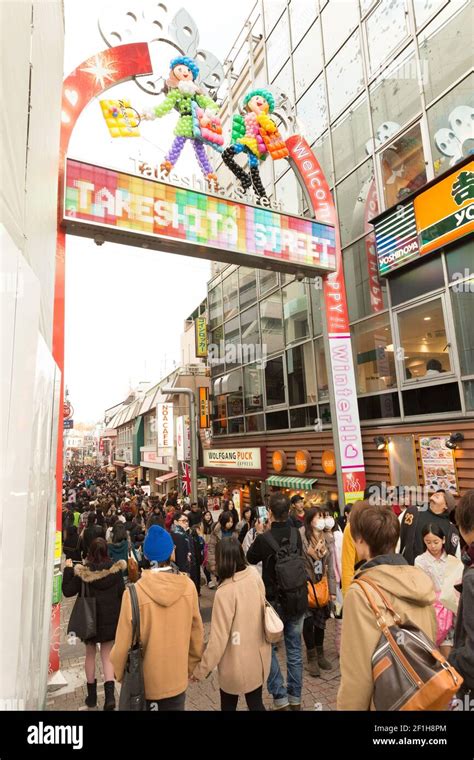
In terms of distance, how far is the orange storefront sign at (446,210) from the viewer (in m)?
8.44

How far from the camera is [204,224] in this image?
9.59m

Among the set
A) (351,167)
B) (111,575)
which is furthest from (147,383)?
(111,575)

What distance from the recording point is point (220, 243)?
9.66 m

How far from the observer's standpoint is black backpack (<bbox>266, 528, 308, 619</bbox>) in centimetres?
Answer: 406

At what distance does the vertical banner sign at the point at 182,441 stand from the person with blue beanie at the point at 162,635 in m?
19.4

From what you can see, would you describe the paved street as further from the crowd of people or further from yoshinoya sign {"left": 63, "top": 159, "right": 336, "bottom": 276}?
yoshinoya sign {"left": 63, "top": 159, "right": 336, "bottom": 276}

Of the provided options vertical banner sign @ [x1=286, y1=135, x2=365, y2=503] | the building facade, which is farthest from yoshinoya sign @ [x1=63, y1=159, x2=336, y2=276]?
the building facade

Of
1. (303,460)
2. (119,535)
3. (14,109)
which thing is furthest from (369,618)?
(303,460)

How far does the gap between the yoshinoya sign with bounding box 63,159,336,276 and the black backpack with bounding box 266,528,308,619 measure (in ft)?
23.3

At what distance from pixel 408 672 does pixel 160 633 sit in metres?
1.84

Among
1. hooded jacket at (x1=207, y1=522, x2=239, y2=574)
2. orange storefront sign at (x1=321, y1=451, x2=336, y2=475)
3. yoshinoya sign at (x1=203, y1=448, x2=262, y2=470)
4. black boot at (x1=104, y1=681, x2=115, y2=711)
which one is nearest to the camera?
black boot at (x1=104, y1=681, x2=115, y2=711)

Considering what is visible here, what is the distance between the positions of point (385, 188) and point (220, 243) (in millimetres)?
4928

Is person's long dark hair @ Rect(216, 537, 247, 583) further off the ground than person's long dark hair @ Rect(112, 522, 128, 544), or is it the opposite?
person's long dark hair @ Rect(216, 537, 247, 583)
